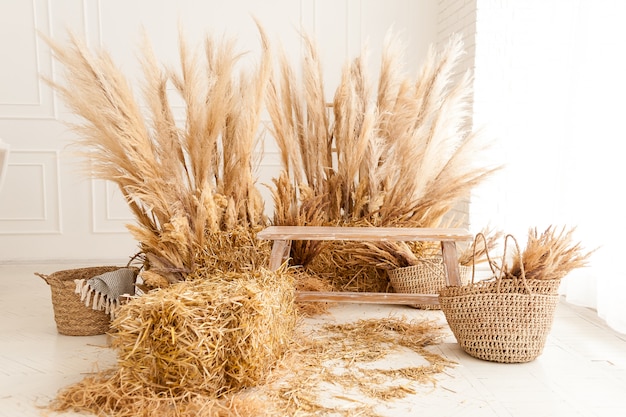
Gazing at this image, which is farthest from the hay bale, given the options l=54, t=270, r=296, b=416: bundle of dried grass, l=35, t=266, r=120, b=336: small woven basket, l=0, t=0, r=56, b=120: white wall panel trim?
l=0, t=0, r=56, b=120: white wall panel trim

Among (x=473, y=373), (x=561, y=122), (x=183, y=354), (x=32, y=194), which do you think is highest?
(x=561, y=122)

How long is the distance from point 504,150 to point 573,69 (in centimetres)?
61

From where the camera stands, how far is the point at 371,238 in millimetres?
1623

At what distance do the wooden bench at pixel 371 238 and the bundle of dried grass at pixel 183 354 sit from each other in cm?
35

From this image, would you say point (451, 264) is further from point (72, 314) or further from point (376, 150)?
point (72, 314)

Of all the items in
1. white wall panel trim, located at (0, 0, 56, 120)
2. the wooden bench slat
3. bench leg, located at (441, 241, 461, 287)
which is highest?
white wall panel trim, located at (0, 0, 56, 120)

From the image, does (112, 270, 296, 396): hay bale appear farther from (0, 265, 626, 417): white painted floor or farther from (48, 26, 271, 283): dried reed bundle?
(48, 26, 271, 283): dried reed bundle

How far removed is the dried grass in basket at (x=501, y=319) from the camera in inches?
55.5

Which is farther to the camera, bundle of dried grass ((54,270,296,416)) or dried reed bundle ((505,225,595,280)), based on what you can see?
dried reed bundle ((505,225,595,280))

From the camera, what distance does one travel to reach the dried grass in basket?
1410 millimetres

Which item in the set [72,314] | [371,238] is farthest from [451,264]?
[72,314]

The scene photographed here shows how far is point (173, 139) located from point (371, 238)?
0.69 metres

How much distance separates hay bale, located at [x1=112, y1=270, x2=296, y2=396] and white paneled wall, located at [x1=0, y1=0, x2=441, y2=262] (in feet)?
7.20

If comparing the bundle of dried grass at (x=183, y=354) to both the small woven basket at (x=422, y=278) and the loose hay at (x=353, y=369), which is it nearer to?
the loose hay at (x=353, y=369)
